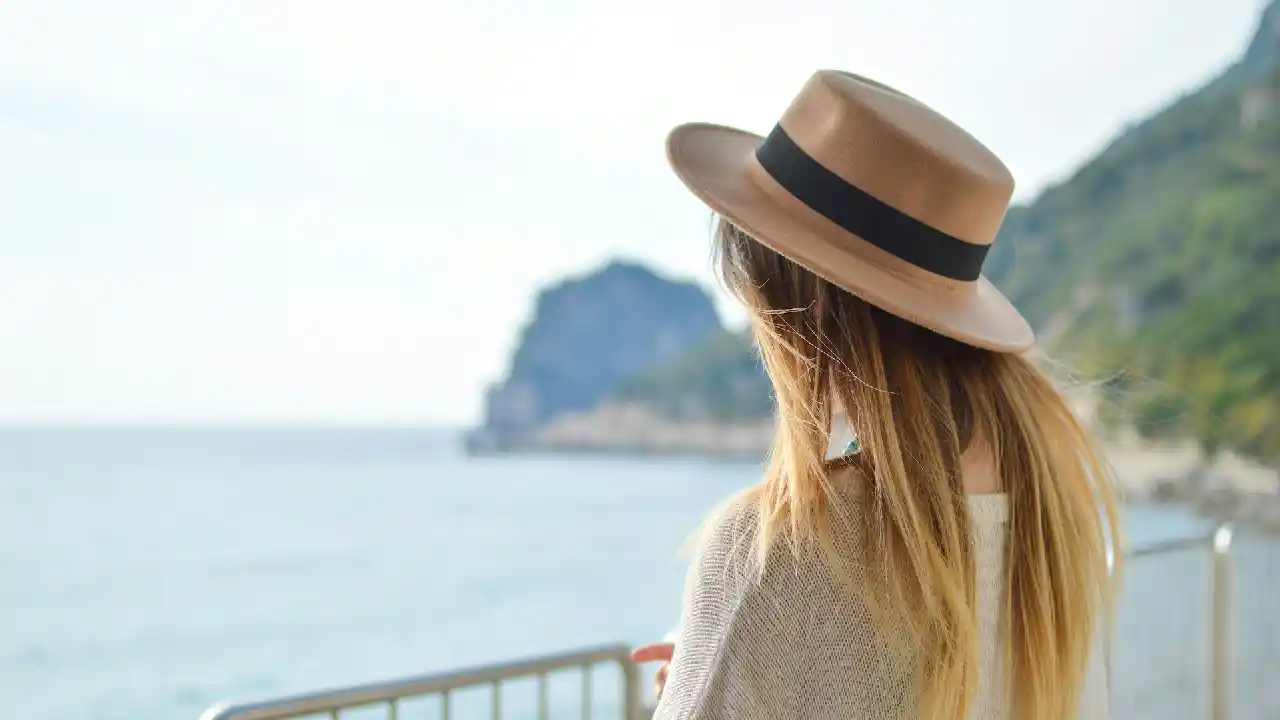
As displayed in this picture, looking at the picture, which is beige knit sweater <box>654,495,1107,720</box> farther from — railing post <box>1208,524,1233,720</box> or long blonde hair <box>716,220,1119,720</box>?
railing post <box>1208,524,1233,720</box>

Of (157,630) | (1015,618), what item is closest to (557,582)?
(157,630)

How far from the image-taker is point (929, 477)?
0.96 m

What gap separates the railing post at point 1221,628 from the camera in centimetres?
281

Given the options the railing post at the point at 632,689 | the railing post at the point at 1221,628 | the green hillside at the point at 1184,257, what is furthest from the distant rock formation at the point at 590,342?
the railing post at the point at 632,689

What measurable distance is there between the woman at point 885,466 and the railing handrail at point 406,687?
0.44 metres

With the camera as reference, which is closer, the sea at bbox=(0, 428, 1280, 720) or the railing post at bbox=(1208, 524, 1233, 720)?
the railing post at bbox=(1208, 524, 1233, 720)

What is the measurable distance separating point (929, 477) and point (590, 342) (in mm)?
55115

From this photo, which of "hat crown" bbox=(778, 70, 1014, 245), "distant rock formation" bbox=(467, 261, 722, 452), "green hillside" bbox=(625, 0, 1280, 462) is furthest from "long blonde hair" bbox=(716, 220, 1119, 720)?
"distant rock formation" bbox=(467, 261, 722, 452)

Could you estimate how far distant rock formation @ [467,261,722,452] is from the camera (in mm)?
55125

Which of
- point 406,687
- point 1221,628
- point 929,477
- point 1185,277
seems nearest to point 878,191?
point 929,477

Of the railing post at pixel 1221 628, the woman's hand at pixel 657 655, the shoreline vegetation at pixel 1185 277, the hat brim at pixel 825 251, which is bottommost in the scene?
the railing post at pixel 1221 628

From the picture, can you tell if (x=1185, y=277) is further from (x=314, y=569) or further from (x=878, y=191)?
(x=878, y=191)

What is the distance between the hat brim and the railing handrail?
72 cm

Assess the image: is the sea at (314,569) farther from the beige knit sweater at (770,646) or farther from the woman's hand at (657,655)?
the beige knit sweater at (770,646)
